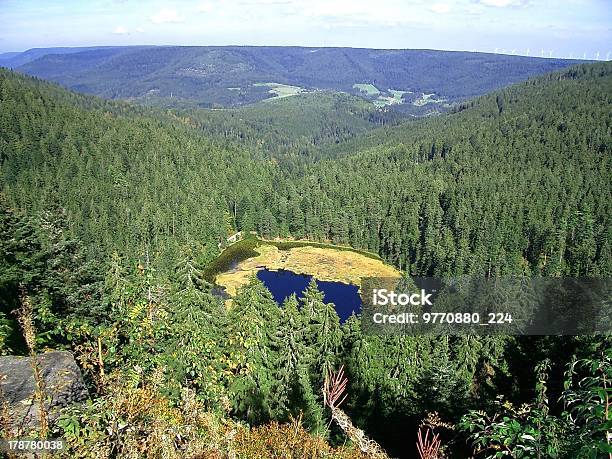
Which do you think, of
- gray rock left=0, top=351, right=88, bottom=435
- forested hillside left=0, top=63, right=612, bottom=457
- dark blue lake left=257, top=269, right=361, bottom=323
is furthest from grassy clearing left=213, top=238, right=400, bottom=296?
gray rock left=0, top=351, right=88, bottom=435

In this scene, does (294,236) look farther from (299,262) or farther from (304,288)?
(304,288)

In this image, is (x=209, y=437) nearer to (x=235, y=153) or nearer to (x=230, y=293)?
(x=230, y=293)

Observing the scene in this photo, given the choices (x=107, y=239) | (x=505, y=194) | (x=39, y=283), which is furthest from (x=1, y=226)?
(x=505, y=194)

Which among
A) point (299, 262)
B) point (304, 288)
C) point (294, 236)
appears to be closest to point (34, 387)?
point (304, 288)

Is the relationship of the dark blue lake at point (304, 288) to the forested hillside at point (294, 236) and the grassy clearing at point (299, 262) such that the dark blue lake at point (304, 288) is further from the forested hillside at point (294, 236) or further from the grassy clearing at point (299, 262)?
the forested hillside at point (294, 236)

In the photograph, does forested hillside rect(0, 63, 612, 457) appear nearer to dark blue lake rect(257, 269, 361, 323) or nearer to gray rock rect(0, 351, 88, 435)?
gray rock rect(0, 351, 88, 435)

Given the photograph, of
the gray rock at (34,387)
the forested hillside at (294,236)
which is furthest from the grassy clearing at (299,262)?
the gray rock at (34,387)

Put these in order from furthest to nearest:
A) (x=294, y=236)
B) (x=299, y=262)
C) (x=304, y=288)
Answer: (x=294, y=236), (x=299, y=262), (x=304, y=288)
